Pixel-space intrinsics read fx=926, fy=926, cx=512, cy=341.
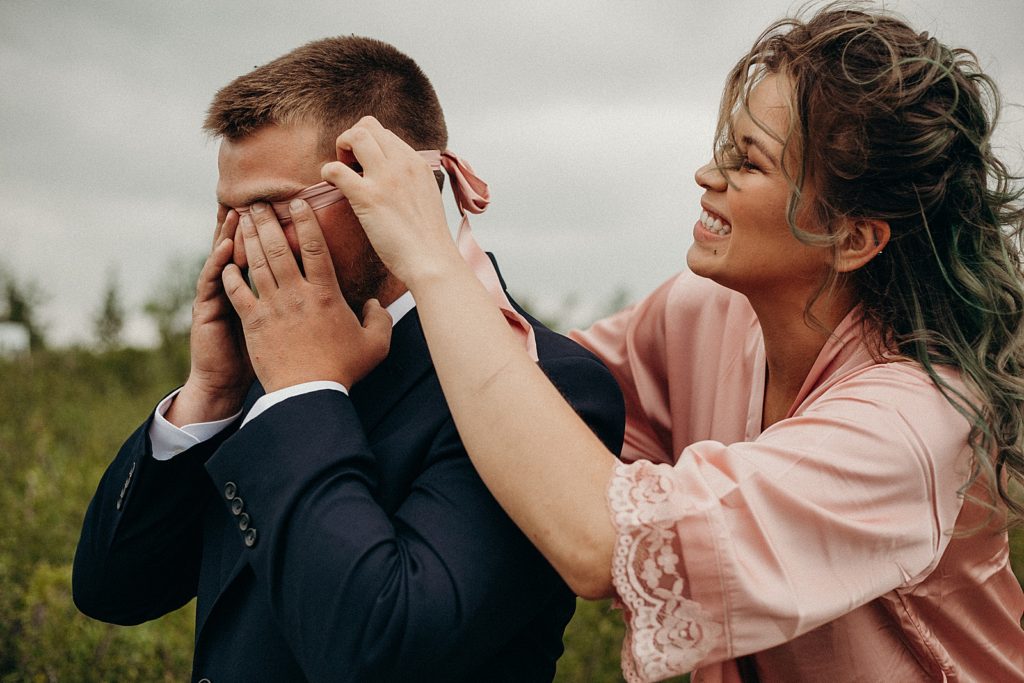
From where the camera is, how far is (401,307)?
2557mm

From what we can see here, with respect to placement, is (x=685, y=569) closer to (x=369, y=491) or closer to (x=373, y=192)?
(x=369, y=491)

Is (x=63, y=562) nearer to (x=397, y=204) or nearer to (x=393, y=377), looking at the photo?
(x=393, y=377)

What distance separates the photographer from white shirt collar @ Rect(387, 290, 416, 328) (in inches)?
99.8

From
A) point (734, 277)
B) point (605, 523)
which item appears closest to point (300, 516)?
point (605, 523)

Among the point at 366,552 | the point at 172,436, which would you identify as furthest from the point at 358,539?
the point at 172,436

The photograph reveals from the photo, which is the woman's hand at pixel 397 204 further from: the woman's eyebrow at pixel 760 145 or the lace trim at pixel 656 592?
the woman's eyebrow at pixel 760 145

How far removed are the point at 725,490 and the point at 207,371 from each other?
148 centimetres

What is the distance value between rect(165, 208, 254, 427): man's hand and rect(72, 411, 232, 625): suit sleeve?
0.09m

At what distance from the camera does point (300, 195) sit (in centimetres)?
237

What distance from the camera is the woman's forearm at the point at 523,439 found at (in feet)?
6.20

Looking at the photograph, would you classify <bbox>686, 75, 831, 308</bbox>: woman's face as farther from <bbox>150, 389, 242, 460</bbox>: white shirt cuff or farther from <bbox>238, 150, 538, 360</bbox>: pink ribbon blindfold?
<bbox>150, 389, 242, 460</bbox>: white shirt cuff

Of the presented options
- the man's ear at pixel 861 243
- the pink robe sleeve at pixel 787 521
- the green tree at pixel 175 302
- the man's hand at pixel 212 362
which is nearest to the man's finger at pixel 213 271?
the man's hand at pixel 212 362

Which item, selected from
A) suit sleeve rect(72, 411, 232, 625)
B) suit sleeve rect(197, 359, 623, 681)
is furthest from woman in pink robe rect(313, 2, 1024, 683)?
suit sleeve rect(72, 411, 232, 625)

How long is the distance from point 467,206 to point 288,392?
0.77 m
